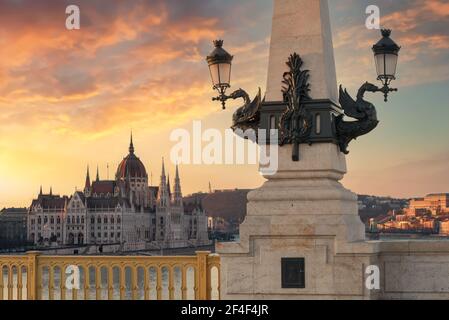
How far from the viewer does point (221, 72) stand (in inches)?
450

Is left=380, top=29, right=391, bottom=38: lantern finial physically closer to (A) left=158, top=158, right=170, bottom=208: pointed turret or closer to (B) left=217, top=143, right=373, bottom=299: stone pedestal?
(B) left=217, top=143, right=373, bottom=299: stone pedestal

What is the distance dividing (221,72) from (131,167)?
155 m

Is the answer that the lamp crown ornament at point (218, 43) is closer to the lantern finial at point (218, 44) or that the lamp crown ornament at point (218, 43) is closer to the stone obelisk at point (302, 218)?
the lantern finial at point (218, 44)

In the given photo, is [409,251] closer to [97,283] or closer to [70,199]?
[97,283]

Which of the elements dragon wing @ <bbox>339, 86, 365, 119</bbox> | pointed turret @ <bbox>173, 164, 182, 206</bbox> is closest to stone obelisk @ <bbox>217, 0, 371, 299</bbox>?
dragon wing @ <bbox>339, 86, 365, 119</bbox>

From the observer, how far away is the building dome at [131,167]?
163 m

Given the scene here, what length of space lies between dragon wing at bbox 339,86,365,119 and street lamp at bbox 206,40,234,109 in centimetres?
155

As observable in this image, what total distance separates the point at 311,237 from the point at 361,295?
0.94m

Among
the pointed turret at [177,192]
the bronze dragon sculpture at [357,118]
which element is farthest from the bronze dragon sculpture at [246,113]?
the pointed turret at [177,192]

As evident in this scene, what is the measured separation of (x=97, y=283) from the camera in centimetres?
1179

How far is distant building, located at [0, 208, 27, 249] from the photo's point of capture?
146 m

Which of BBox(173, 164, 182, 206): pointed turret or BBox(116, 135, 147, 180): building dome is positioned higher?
BBox(116, 135, 147, 180): building dome

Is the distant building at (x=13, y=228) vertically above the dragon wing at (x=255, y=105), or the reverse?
the dragon wing at (x=255, y=105)
